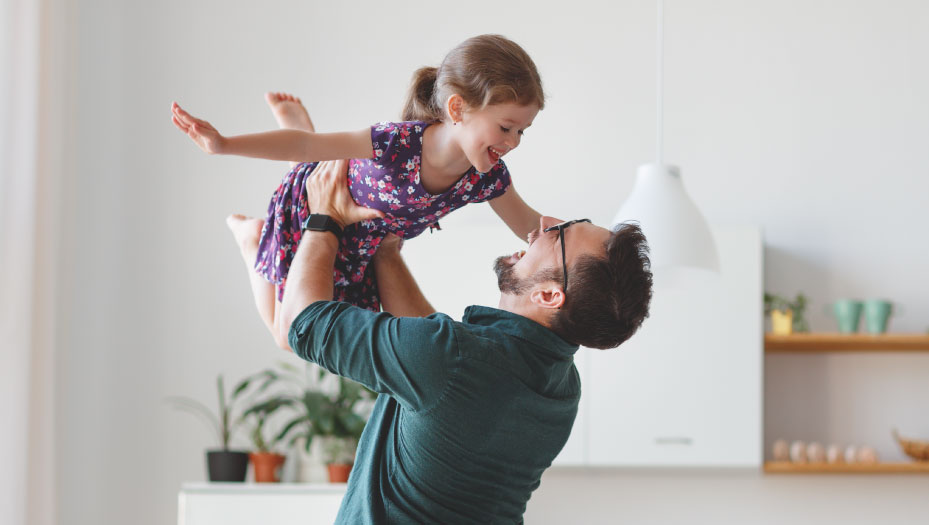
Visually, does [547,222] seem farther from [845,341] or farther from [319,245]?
[845,341]

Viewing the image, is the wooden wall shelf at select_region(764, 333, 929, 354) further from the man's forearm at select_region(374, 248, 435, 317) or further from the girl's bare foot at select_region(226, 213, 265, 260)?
the girl's bare foot at select_region(226, 213, 265, 260)

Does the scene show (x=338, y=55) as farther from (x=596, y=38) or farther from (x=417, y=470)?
(x=417, y=470)

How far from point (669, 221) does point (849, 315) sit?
1520mm

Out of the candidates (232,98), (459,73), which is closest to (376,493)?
(459,73)

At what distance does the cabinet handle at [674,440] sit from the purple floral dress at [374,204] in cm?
198

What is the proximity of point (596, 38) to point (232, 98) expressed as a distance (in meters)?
1.54

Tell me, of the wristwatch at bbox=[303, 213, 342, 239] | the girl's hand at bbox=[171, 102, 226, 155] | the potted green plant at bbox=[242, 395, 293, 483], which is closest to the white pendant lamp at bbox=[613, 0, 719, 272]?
the wristwatch at bbox=[303, 213, 342, 239]

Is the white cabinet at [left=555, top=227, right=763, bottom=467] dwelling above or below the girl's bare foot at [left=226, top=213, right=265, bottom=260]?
below

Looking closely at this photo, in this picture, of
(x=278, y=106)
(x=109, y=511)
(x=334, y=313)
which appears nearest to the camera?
(x=334, y=313)

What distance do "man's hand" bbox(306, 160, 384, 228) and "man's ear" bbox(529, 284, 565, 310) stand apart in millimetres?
317

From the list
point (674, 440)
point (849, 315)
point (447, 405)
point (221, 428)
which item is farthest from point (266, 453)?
point (849, 315)

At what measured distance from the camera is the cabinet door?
3824 millimetres

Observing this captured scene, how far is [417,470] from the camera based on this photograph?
6.09 ft

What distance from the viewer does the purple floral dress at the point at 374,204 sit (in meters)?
1.85
